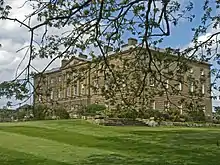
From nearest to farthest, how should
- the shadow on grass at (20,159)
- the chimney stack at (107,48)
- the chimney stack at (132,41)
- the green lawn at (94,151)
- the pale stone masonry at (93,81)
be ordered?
1. the pale stone masonry at (93,81)
2. the chimney stack at (107,48)
3. the chimney stack at (132,41)
4. the shadow on grass at (20,159)
5. the green lawn at (94,151)

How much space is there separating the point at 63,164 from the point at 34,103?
17.7 ft

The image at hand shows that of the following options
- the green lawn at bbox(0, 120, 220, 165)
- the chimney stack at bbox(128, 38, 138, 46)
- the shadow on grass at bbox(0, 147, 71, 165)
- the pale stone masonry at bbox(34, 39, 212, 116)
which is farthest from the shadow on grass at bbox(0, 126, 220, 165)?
the chimney stack at bbox(128, 38, 138, 46)

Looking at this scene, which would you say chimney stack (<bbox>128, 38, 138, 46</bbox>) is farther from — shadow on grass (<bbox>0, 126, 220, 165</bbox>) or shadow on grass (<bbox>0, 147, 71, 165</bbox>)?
shadow on grass (<bbox>0, 147, 71, 165</bbox>)

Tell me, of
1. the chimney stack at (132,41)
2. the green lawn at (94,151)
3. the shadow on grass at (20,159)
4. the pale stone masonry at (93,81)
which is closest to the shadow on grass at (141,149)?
the green lawn at (94,151)

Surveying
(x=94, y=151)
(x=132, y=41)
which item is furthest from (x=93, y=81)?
(x=94, y=151)

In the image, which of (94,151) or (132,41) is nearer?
(132,41)

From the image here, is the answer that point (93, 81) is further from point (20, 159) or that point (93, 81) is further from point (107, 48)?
point (20, 159)

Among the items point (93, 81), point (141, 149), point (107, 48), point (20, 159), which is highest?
point (107, 48)

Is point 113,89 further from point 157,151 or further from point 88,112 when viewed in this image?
point 88,112

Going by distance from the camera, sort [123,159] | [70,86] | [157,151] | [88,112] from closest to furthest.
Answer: [70,86]
[123,159]
[157,151]
[88,112]

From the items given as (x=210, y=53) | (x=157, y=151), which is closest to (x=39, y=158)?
(x=157, y=151)

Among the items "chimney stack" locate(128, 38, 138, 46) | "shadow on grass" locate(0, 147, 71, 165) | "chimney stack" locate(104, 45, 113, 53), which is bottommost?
"shadow on grass" locate(0, 147, 71, 165)

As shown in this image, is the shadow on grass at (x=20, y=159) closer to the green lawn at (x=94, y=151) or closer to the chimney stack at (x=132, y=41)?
the green lawn at (x=94, y=151)

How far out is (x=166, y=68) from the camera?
11.0 metres
